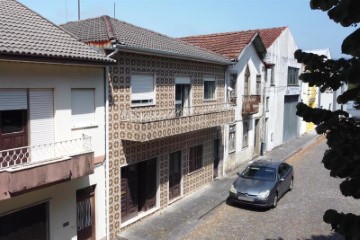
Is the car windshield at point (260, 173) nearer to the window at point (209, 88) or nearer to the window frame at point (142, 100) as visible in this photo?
the window at point (209, 88)

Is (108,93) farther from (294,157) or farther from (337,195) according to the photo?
(294,157)

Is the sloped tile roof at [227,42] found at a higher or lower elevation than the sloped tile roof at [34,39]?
higher

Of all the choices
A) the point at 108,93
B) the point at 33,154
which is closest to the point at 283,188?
the point at 108,93

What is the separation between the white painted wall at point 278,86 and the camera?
1052 inches

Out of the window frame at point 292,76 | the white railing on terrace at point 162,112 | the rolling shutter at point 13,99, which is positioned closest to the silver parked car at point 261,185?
the white railing on terrace at point 162,112

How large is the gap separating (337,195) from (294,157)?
910cm

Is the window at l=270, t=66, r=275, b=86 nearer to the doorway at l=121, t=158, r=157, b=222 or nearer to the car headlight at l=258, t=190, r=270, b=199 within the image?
the car headlight at l=258, t=190, r=270, b=199

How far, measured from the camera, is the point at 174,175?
50.9ft

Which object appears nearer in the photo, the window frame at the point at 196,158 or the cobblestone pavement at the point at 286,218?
the cobblestone pavement at the point at 286,218

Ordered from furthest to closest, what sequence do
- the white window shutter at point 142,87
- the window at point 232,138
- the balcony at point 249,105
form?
the balcony at point 249,105, the window at point 232,138, the white window shutter at point 142,87

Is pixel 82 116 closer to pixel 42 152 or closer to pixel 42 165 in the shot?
pixel 42 152

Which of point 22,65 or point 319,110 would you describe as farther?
point 22,65

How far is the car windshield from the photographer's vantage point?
15.4m

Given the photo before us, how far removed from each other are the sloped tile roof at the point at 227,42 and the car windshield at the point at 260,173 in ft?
21.7
